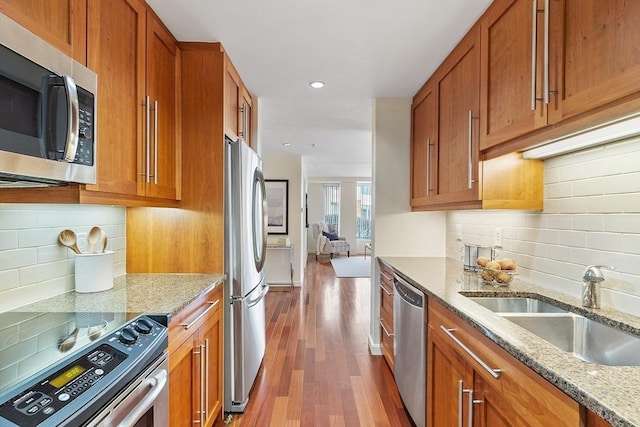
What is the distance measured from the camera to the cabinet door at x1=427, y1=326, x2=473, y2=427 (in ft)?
4.71

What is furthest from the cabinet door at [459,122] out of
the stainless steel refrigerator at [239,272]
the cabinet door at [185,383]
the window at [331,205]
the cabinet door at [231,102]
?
the window at [331,205]

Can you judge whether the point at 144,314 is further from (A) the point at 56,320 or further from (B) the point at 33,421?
(B) the point at 33,421

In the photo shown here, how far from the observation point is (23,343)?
105 centimetres

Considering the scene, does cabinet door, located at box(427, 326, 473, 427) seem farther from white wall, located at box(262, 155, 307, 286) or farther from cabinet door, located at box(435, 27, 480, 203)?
white wall, located at box(262, 155, 307, 286)

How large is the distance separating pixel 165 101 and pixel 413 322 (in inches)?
76.3

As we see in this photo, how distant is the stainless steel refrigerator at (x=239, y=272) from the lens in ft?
7.20

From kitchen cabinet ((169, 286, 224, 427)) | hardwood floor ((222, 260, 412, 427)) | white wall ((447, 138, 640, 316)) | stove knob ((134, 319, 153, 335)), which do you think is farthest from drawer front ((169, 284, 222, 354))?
white wall ((447, 138, 640, 316))

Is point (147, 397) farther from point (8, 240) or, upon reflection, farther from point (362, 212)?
point (362, 212)

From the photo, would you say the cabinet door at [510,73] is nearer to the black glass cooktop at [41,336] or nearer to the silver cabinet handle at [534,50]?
the silver cabinet handle at [534,50]

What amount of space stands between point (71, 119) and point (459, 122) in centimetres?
199

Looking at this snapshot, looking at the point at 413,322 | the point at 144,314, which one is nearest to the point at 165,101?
the point at 144,314

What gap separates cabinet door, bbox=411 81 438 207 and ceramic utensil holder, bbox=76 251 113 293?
2.15m

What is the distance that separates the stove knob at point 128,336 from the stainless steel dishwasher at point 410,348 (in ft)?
4.71

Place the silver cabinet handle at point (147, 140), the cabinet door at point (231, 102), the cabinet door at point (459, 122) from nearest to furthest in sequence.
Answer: the silver cabinet handle at point (147, 140), the cabinet door at point (459, 122), the cabinet door at point (231, 102)
